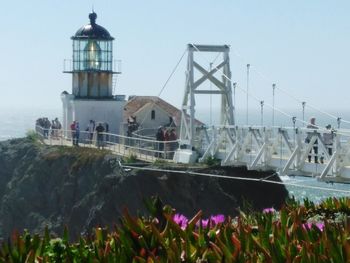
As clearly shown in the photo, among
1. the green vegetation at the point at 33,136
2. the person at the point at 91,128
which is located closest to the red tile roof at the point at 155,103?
the person at the point at 91,128

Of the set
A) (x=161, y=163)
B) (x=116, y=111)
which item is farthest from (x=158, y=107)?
(x=161, y=163)

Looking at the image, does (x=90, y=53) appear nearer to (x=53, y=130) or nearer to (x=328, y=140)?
(x=53, y=130)

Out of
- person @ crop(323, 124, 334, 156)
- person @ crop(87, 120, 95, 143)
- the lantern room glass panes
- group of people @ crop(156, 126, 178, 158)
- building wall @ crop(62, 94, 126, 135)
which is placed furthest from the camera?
the lantern room glass panes

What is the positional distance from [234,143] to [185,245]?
2278 centimetres

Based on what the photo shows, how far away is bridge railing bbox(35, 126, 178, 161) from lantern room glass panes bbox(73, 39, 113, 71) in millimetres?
2964

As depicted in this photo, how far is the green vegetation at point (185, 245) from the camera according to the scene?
6625mm

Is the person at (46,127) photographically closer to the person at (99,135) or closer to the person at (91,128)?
the person at (91,128)

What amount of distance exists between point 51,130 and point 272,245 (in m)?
36.7

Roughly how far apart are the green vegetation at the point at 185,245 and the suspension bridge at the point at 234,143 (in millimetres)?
14643

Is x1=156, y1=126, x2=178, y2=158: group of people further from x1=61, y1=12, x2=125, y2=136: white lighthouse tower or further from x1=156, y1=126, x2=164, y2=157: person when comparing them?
x1=61, y1=12, x2=125, y2=136: white lighthouse tower

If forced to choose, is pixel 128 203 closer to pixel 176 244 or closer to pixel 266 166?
pixel 266 166

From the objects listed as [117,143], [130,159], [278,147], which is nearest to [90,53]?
[117,143]

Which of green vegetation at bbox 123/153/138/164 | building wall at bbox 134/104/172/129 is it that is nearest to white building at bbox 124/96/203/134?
building wall at bbox 134/104/172/129

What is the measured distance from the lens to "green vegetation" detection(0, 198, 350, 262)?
261 inches
